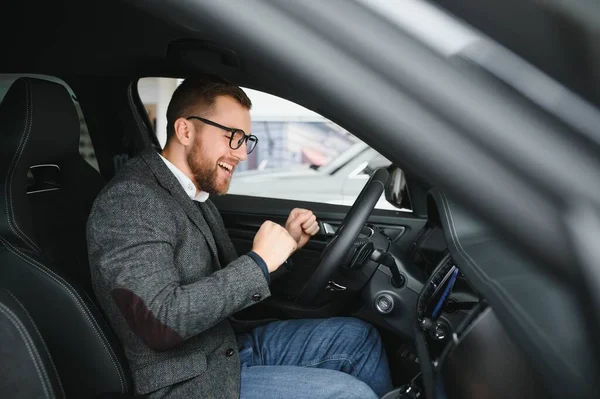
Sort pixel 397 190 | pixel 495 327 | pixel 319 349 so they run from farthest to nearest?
pixel 397 190 < pixel 319 349 < pixel 495 327

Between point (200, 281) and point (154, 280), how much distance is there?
99 mm

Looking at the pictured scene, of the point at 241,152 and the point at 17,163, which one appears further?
the point at 241,152

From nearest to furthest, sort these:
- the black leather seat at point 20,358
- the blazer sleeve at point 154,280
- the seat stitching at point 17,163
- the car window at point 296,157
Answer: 1. the black leather seat at point 20,358
2. the blazer sleeve at point 154,280
3. the seat stitching at point 17,163
4. the car window at point 296,157

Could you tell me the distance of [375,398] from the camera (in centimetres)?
136

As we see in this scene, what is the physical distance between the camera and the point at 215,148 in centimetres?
155

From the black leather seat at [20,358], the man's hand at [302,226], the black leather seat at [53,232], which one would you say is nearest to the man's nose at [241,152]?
the man's hand at [302,226]

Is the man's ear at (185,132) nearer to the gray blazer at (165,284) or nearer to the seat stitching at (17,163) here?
the gray blazer at (165,284)

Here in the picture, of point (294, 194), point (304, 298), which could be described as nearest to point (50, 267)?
point (304, 298)

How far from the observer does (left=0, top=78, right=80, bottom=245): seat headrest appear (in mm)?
1368

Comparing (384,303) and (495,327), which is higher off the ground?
(495,327)

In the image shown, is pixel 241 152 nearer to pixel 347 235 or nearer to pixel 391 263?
pixel 347 235

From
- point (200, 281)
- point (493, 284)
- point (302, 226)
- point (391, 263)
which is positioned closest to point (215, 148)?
point (302, 226)

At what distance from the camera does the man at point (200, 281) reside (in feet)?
3.86

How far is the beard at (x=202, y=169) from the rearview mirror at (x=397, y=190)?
88cm
